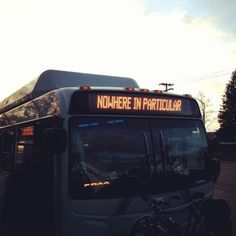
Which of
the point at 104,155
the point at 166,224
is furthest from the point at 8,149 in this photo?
the point at 166,224

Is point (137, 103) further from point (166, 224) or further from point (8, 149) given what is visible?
point (8, 149)

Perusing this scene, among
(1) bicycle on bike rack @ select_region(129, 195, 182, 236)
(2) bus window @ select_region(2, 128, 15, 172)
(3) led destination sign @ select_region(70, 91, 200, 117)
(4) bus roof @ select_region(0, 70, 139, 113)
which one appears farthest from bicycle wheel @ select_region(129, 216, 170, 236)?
(2) bus window @ select_region(2, 128, 15, 172)

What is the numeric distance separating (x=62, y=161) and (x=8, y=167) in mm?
3983

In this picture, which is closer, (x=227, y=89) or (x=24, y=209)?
(x=24, y=209)

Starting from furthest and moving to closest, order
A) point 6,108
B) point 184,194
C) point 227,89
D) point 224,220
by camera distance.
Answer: point 227,89 < point 6,108 < point 184,194 < point 224,220

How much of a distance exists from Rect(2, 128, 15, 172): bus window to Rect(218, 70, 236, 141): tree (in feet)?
206

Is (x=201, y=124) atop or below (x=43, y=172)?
atop

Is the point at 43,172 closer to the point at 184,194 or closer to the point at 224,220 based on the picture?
the point at 184,194

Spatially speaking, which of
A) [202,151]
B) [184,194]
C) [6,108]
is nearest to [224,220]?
[184,194]

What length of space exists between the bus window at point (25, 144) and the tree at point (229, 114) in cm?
6419

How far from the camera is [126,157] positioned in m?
6.02

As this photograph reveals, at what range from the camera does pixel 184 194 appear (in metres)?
6.43

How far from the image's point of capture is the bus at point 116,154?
575cm

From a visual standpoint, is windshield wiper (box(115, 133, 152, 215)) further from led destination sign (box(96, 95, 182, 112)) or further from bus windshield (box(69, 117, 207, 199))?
led destination sign (box(96, 95, 182, 112))
